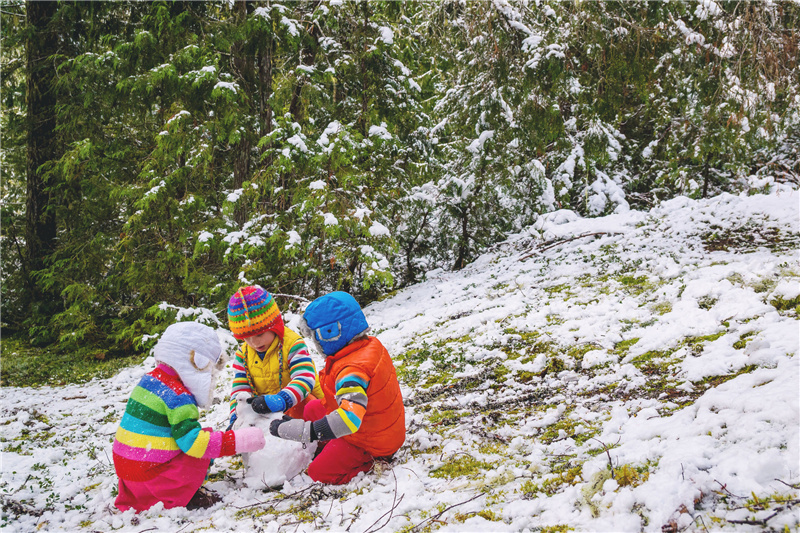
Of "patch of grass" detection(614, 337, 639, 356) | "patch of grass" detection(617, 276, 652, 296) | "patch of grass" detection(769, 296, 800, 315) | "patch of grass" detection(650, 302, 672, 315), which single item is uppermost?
"patch of grass" detection(769, 296, 800, 315)

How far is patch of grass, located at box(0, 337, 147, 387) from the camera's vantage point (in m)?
7.36

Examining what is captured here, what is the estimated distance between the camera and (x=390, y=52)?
913cm

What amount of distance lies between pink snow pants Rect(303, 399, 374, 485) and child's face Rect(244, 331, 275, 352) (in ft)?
2.49

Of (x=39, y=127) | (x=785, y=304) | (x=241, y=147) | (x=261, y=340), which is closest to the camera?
(x=261, y=340)

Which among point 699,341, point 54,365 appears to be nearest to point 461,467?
point 699,341

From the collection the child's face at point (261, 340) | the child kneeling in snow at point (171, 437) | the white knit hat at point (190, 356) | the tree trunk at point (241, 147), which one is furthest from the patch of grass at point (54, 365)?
the white knit hat at point (190, 356)

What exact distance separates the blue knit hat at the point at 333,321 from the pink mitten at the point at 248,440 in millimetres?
659

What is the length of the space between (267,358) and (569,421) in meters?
2.18

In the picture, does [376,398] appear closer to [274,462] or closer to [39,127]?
[274,462]

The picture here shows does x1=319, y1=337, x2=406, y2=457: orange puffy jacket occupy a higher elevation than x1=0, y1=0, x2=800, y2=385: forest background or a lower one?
lower

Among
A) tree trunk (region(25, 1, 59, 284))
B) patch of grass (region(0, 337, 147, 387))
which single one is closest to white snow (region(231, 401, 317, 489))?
patch of grass (region(0, 337, 147, 387))

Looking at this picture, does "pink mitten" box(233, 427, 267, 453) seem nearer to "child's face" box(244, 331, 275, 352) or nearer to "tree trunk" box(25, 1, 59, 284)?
"child's face" box(244, 331, 275, 352)

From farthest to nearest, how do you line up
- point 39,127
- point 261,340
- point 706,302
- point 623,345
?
1. point 39,127
2. point 706,302
3. point 623,345
4. point 261,340

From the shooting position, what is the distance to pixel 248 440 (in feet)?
9.21
